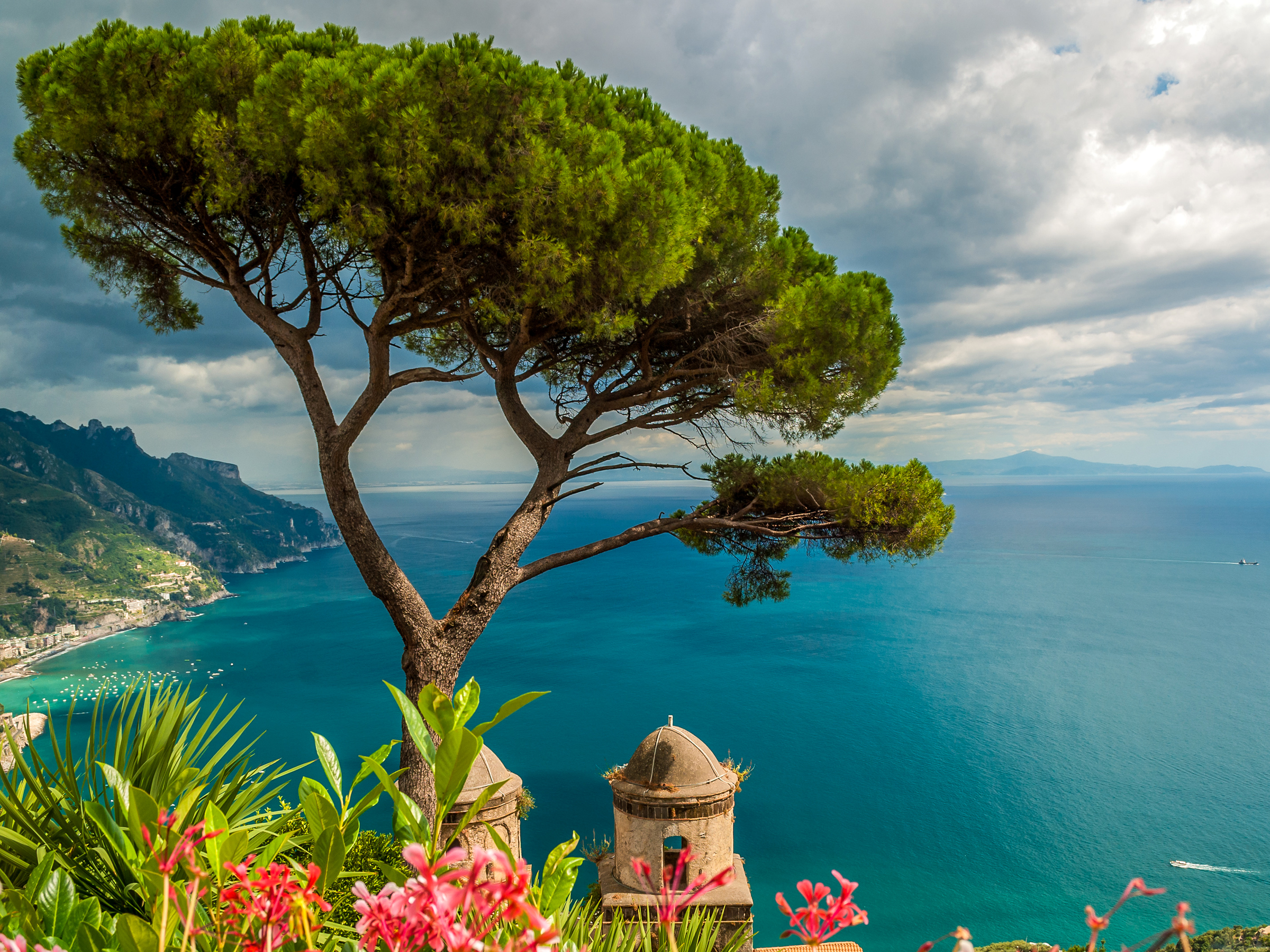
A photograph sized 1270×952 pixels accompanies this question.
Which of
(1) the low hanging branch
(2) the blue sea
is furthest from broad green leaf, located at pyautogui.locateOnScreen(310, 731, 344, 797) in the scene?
(2) the blue sea

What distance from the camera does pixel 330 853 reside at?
1.02m

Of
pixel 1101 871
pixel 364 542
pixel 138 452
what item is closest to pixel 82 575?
pixel 138 452

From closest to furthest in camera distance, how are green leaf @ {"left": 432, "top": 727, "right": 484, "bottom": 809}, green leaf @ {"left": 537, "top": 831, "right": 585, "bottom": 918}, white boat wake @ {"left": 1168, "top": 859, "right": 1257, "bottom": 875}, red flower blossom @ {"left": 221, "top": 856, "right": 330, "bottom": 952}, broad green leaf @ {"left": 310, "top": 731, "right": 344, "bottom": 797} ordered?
red flower blossom @ {"left": 221, "top": 856, "right": 330, "bottom": 952} < green leaf @ {"left": 432, "top": 727, "right": 484, "bottom": 809} < green leaf @ {"left": 537, "top": 831, "right": 585, "bottom": 918} < broad green leaf @ {"left": 310, "top": 731, "right": 344, "bottom": 797} < white boat wake @ {"left": 1168, "top": 859, "right": 1257, "bottom": 875}

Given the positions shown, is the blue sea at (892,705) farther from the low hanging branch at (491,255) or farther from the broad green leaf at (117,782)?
the broad green leaf at (117,782)

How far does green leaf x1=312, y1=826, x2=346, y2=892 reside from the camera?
39.8 inches

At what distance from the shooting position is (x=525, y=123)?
475 centimetres

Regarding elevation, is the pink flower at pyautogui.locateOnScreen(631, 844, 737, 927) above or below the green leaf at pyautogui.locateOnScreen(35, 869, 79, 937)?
above

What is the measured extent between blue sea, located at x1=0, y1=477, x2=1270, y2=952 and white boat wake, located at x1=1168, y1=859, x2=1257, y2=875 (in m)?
0.17

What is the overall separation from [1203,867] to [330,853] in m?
32.1

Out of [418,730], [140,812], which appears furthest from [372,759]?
[140,812]

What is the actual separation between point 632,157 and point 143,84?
3.48 m

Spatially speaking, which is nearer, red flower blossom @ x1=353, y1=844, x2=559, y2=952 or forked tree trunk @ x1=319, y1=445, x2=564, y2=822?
red flower blossom @ x1=353, y1=844, x2=559, y2=952

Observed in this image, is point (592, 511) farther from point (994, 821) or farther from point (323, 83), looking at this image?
point (323, 83)

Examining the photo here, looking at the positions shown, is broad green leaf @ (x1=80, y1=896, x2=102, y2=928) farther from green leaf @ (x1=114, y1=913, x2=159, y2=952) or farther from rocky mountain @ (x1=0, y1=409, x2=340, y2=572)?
rocky mountain @ (x1=0, y1=409, x2=340, y2=572)
